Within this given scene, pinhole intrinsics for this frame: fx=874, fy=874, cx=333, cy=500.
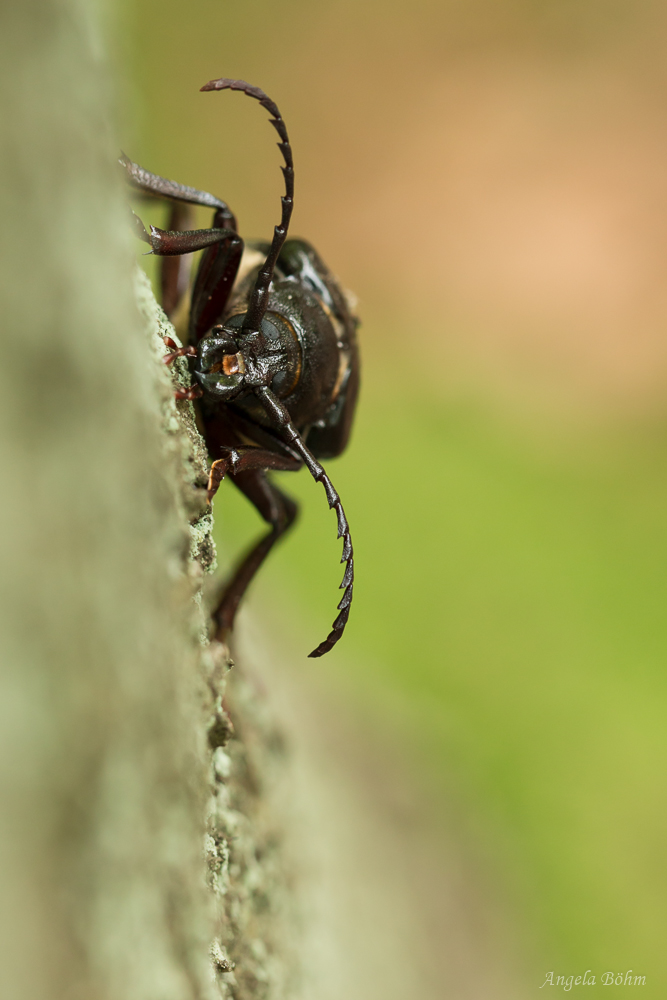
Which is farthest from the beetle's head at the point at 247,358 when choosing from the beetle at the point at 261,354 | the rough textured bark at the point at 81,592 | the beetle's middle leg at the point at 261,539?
the rough textured bark at the point at 81,592

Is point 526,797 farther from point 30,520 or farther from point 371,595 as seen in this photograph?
point 30,520

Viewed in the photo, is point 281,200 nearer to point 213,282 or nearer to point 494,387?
point 213,282

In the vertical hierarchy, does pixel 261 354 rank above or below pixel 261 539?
above

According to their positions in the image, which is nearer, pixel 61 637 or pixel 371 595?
pixel 61 637

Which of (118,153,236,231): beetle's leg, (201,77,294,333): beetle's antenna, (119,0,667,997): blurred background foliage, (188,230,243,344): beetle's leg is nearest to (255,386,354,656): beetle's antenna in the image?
(201,77,294,333): beetle's antenna

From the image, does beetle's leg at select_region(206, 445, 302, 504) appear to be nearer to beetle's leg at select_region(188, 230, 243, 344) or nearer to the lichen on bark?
the lichen on bark

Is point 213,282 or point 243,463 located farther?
point 213,282

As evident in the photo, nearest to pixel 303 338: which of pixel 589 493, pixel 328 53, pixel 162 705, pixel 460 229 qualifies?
pixel 162 705

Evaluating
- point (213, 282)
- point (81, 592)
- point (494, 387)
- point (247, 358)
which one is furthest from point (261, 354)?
point (494, 387)

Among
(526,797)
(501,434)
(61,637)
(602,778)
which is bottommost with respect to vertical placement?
(526,797)
